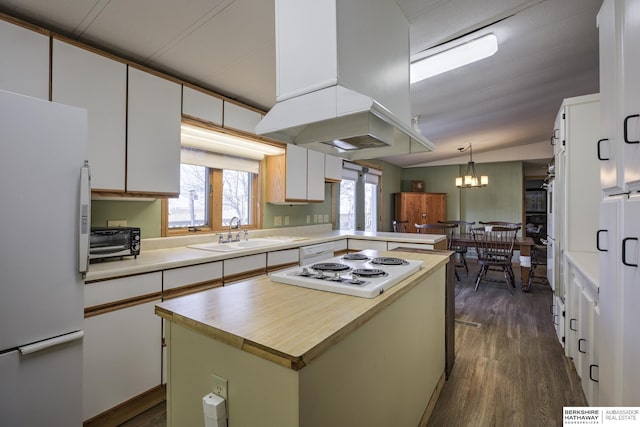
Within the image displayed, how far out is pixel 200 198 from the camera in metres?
3.00

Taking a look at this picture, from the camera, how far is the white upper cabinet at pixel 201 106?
7.81 feet

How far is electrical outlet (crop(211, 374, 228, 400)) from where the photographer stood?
3.05 ft

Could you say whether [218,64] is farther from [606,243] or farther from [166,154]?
[606,243]

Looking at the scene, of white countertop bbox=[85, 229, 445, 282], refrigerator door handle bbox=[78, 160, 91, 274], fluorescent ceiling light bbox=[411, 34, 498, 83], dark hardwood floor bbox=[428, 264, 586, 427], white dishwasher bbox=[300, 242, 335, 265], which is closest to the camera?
refrigerator door handle bbox=[78, 160, 91, 274]

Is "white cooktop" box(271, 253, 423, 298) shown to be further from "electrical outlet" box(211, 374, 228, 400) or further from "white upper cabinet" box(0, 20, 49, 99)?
"white upper cabinet" box(0, 20, 49, 99)

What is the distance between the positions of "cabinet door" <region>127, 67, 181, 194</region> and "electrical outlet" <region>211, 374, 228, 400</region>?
1586mm

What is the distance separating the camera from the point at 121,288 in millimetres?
1713

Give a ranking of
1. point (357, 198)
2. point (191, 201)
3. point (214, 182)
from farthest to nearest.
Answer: point (357, 198) < point (214, 182) < point (191, 201)

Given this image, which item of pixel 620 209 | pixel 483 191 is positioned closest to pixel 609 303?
pixel 620 209

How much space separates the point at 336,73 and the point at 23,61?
5.25 ft

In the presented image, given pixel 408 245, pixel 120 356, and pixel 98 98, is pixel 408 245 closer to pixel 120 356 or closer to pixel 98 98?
pixel 120 356

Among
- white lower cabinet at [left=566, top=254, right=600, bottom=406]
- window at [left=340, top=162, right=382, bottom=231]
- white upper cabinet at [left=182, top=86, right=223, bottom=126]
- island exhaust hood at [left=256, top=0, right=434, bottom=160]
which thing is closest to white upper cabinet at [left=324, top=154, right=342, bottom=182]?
window at [left=340, top=162, right=382, bottom=231]

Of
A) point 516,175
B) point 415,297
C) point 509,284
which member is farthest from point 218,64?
point 516,175

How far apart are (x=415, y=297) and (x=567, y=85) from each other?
148 inches
